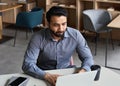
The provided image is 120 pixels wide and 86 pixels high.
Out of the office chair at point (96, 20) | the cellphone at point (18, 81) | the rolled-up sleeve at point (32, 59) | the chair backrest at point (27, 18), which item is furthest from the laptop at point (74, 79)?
the chair backrest at point (27, 18)

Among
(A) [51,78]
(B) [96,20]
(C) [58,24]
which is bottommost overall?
(B) [96,20]

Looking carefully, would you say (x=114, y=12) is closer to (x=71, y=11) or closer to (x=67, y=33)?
(x=71, y=11)

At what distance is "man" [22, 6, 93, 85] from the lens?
6.56 ft

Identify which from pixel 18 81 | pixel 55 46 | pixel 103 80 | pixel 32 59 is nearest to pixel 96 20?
pixel 55 46

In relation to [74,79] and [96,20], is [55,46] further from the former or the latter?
[96,20]

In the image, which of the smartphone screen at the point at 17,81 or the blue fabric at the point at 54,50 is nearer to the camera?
the smartphone screen at the point at 17,81

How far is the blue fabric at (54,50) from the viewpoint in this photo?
2041mm

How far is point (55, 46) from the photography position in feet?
6.86

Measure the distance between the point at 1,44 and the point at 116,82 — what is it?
364cm

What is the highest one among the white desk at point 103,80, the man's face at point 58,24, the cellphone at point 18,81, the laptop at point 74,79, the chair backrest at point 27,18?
the man's face at point 58,24

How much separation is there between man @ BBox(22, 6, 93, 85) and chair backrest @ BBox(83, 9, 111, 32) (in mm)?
2185

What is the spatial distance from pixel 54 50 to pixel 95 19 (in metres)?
2.55

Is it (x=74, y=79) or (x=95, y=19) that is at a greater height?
(x=74, y=79)

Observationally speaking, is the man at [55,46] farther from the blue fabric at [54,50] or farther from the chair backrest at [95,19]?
the chair backrest at [95,19]
